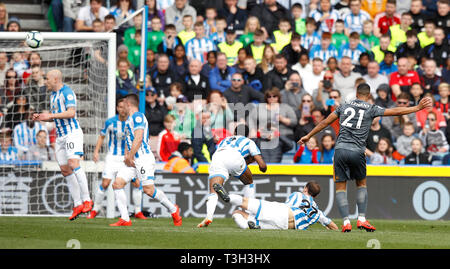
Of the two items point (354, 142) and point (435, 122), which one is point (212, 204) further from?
Result: point (435, 122)

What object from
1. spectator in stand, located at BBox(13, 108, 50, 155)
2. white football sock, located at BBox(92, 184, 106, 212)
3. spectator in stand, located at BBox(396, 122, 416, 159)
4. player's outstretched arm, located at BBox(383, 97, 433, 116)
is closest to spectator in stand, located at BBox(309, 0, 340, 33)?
spectator in stand, located at BBox(396, 122, 416, 159)

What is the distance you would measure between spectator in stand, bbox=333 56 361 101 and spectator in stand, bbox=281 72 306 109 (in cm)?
93

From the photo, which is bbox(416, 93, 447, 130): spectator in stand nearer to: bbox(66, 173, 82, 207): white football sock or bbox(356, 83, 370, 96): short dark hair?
bbox(356, 83, 370, 96): short dark hair

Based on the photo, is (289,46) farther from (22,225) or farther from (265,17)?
(22,225)

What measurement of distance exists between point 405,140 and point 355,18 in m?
4.17

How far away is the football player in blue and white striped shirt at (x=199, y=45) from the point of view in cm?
2017

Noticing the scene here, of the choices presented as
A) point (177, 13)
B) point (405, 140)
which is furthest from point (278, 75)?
point (177, 13)

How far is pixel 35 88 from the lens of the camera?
1753cm

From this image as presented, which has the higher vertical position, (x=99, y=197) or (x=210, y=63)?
(x=210, y=63)

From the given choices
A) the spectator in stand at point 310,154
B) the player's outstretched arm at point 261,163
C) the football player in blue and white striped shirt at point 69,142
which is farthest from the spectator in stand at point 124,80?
the player's outstretched arm at point 261,163

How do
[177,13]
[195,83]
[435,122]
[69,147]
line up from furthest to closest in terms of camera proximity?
[177,13] < [195,83] < [435,122] < [69,147]

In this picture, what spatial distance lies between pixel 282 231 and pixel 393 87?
28.6 ft

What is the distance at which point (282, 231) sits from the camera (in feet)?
38.9

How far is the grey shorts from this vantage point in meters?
12.0
